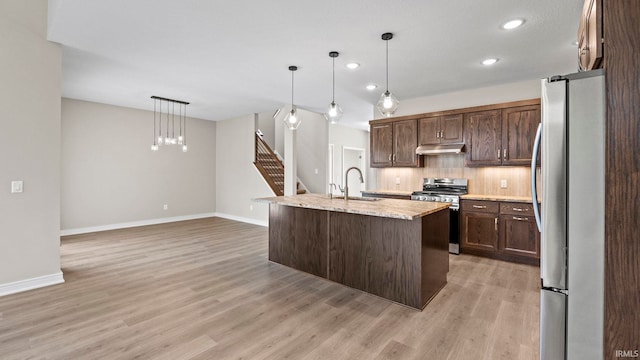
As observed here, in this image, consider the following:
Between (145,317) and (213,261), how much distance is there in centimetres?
157

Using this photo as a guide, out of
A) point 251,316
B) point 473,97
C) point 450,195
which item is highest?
point 473,97

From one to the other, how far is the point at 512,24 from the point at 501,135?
2.06 meters

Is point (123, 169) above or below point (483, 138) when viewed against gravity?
below

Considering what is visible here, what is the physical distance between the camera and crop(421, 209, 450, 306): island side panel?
2.79 m

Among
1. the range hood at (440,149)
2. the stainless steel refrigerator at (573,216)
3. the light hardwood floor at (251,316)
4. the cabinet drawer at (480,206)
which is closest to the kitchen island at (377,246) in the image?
the light hardwood floor at (251,316)

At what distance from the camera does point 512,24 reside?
9.06 ft

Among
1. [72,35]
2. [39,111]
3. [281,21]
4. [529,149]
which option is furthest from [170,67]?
[529,149]

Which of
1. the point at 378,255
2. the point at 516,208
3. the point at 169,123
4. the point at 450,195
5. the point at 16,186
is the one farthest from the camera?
the point at 169,123

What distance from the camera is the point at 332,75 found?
423cm

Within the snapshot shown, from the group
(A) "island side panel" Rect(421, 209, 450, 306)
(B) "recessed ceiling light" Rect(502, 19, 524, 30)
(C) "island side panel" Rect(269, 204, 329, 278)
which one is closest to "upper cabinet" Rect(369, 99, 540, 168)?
(B) "recessed ceiling light" Rect(502, 19, 524, 30)

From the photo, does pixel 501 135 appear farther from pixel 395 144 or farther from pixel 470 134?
pixel 395 144

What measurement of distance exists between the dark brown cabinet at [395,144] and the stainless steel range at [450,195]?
46 cm

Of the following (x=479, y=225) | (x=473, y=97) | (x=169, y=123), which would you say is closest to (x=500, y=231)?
(x=479, y=225)

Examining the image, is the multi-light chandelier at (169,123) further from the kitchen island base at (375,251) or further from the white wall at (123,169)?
the kitchen island base at (375,251)
